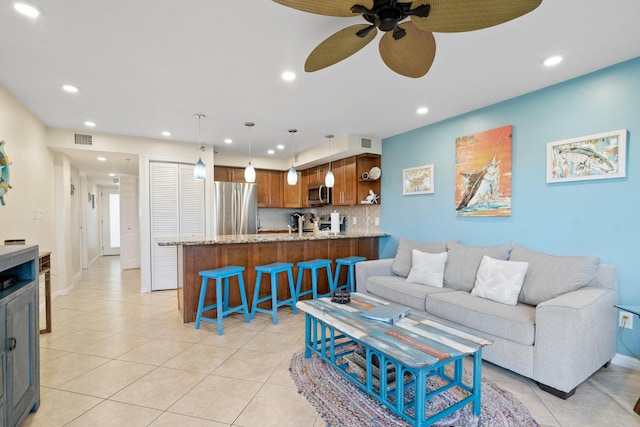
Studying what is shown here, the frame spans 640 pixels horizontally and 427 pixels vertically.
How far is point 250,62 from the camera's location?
240cm

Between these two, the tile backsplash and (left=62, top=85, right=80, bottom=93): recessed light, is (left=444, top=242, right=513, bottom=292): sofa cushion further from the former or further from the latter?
(left=62, top=85, right=80, bottom=93): recessed light

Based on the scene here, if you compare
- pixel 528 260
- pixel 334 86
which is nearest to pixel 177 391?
pixel 334 86

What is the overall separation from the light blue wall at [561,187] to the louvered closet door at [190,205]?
3711mm

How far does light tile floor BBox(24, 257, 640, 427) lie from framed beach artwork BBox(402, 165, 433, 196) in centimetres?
232

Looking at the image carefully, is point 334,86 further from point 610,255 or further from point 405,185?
point 610,255

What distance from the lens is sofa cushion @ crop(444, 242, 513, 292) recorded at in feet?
9.95

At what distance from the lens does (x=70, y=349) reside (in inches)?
109

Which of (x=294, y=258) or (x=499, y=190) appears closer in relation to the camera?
(x=499, y=190)

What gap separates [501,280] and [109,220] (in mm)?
10877

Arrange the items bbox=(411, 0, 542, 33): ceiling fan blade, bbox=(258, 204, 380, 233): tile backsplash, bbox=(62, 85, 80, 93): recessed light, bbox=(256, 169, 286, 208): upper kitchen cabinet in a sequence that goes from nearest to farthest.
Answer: bbox=(411, 0, 542, 33): ceiling fan blade → bbox=(62, 85, 80, 93): recessed light → bbox=(258, 204, 380, 233): tile backsplash → bbox=(256, 169, 286, 208): upper kitchen cabinet

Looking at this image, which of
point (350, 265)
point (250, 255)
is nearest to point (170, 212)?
point (250, 255)

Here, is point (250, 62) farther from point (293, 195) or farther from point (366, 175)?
point (293, 195)

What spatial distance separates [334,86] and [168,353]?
9.39 feet

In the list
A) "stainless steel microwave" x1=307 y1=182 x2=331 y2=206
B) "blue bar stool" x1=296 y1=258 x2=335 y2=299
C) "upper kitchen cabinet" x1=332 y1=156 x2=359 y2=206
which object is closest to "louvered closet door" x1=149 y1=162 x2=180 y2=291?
"blue bar stool" x1=296 y1=258 x2=335 y2=299
